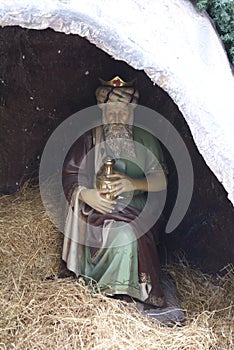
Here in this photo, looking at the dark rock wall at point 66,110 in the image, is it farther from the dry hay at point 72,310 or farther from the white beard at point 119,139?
the white beard at point 119,139

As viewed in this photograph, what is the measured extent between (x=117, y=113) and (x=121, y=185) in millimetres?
335

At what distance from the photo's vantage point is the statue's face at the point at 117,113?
9.01ft

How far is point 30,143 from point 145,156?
0.96 metres

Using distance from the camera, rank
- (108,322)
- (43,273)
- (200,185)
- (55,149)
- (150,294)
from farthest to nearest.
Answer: (55,149) < (200,185) < (43,273) < (150,294) < (108,322)

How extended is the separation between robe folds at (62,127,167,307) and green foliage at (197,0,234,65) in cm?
58

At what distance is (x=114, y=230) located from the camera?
2625 mm

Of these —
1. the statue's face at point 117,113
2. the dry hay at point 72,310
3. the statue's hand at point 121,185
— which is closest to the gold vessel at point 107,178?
the statue's hand at point 121,185

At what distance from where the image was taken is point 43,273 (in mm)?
2887

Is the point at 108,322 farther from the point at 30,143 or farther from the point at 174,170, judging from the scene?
the point at 30,143

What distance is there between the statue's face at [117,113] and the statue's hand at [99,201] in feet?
1.09

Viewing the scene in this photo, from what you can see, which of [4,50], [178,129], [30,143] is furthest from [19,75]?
[178,129]

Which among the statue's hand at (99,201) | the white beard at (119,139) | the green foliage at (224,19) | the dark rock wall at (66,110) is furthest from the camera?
the dark rock wall at (66,110)

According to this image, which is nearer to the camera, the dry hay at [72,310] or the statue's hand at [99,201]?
the dry hay at [72,310]

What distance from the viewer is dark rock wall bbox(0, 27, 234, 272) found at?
3.13 meters
